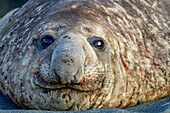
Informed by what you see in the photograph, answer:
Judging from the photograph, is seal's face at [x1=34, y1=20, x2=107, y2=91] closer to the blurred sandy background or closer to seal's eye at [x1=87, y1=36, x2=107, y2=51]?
seal's eye at [x1=87, y1=36, x2=107, y2=51]

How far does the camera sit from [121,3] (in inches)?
149

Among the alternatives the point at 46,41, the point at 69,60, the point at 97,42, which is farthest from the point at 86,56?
the point at 46,41

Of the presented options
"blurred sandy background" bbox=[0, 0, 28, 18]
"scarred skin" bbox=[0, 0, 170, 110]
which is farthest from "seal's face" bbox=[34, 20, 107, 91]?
"blurred sandy background" bbox=[0, 0, 28, 18]

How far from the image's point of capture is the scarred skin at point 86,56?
277 centimetres

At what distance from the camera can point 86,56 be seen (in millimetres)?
2793

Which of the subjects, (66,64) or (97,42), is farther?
(97,42)

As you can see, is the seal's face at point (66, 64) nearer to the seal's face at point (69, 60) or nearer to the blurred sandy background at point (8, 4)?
the seal's face at point (69, 60)

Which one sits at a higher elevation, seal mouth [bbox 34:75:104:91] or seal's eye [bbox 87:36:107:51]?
seal's eye [bbox 87:36:107:51]

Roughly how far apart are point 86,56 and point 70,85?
297mm

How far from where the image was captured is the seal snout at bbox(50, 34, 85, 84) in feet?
8.55

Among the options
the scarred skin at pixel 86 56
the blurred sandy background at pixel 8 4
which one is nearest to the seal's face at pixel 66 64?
the scarred skin at pixel 86 56

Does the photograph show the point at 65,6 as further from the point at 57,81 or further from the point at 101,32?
the point at 57,81

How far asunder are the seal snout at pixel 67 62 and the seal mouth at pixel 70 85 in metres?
0.08

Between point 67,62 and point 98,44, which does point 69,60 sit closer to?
point 67,62
